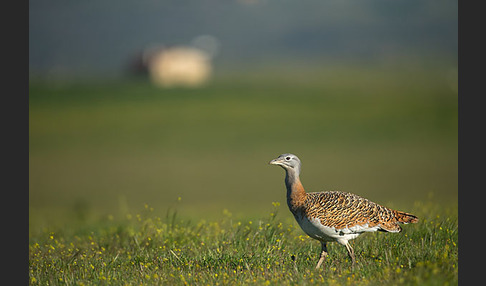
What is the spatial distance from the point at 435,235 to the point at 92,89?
42276 millimetres

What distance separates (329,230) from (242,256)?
1.32 meters

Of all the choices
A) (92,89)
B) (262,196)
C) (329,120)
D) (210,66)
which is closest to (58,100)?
(92,89)

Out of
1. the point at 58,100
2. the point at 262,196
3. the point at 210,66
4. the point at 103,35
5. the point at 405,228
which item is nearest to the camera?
the point at 405,228

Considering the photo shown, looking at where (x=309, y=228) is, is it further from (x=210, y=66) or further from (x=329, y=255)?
(x=210, y=66)

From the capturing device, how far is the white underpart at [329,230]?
324 inches

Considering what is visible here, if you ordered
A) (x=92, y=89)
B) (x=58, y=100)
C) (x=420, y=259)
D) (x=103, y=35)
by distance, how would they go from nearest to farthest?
(x=420, y=259)
(x=58, y=100)
(x=92, y=89)
(x=103, y=35)

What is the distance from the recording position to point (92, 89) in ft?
159

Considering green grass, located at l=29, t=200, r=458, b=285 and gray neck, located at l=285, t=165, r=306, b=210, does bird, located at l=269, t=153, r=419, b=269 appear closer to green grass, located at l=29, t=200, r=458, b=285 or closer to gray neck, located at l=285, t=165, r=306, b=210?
gray neck, located at l=285, t=165, r=306, b=210

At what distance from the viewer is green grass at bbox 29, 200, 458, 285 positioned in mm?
7766

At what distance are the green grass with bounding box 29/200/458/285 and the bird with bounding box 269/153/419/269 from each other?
0.37m

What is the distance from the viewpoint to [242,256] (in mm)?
8734

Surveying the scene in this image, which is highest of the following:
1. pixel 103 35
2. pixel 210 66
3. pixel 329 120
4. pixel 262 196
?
pixel 103 35

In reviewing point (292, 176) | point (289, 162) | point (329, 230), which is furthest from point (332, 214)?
point (289, 162)

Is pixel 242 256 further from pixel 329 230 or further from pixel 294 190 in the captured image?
pixel 329 230
